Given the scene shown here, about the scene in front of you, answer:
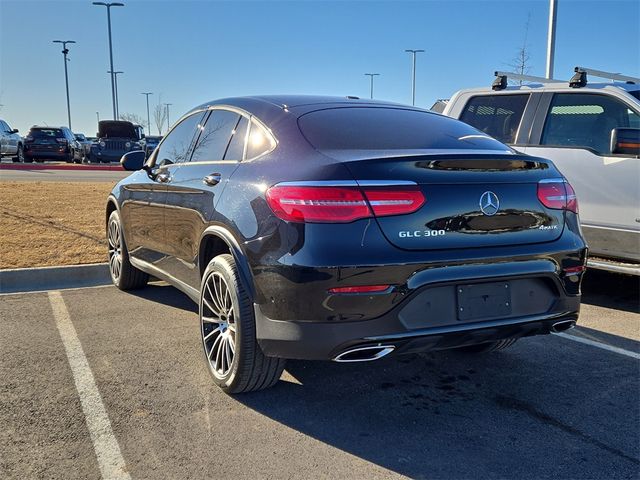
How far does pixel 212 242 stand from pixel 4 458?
159 centimetres

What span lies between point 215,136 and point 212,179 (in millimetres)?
559

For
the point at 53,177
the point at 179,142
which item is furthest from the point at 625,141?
the point at 53,177

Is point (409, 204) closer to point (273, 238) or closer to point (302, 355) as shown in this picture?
point (273, 238)

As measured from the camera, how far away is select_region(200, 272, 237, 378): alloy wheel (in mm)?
3365

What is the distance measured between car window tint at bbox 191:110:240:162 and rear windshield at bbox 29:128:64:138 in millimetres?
23947

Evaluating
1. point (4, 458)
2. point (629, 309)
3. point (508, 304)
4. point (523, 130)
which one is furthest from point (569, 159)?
point (4, 458)

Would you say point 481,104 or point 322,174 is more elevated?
point 481,104

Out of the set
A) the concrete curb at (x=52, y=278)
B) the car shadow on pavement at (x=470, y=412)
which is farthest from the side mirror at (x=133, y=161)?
the car shadow on pavement at (x=470, y=412)

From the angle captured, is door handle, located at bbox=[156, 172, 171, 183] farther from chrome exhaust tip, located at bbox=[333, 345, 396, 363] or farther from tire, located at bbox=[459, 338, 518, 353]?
tire, located at bbox=[459, 338, 518, 353]

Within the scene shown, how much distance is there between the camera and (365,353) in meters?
2.86

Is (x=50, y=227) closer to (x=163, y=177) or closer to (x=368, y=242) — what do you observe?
(x=163, y=177)

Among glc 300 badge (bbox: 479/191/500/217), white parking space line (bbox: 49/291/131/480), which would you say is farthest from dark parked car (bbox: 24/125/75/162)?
glc 300 badge (bbox: 479/191/500/217)

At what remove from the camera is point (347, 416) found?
3.20 meters

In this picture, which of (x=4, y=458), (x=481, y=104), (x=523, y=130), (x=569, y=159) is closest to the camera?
(x=4, y=458)
